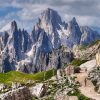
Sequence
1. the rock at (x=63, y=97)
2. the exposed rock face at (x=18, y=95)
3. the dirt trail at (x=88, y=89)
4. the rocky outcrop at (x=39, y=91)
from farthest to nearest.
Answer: the rocky outcrop at (x=39, y=91) < the dirt trail at (x=88, y=89) < the rock at (x=63, y=97) < the exposed rock face at (x=18, y=95)

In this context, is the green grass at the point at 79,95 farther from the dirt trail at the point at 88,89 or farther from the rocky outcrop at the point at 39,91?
the rocky outcrop at the point at 39,91

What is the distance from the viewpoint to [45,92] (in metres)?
106

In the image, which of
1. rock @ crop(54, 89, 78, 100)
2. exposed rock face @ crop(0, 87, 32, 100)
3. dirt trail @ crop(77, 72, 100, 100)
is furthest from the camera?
dirt trail @ crop(77, 72, 100, 100)

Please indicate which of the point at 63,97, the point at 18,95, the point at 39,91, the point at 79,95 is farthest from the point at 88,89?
the point at 18,95

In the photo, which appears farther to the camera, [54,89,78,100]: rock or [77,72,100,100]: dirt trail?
[77,72,100,100]: dirt trail

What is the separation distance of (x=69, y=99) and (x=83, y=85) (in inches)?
581

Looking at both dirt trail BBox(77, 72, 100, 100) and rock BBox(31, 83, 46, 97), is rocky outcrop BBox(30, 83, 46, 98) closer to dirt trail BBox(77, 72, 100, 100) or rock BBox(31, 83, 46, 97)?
rock BBox(31, 83, 46, 97)

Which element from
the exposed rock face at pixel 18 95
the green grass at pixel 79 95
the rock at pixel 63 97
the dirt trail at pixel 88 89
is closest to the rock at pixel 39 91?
the exposed rock face at pixel 18 95

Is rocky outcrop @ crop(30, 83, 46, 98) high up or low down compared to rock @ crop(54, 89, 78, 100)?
up

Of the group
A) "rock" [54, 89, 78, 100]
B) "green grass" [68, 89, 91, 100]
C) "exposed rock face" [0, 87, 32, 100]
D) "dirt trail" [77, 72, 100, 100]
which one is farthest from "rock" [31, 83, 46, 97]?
"dirt trail" [77, 72, 100, 100]

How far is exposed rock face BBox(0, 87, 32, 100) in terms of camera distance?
91188 millimetres

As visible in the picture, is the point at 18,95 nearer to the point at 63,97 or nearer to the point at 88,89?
the point at 63,97

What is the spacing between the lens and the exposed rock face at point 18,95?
9119 cm

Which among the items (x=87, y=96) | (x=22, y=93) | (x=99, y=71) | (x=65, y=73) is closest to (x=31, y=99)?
(x=22, y=93)
